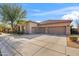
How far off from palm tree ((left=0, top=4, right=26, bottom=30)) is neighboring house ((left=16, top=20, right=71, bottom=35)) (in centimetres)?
17

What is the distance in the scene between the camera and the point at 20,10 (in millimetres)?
2688

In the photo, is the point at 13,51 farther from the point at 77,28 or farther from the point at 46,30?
the point at 77,28

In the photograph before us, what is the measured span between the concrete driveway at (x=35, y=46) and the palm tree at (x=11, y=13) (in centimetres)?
32

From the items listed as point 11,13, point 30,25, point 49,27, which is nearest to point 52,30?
Result: point 49,27

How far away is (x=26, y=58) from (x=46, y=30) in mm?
607

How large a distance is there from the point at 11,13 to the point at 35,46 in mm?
726

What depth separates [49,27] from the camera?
271 centimetres

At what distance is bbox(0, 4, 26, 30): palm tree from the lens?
8.80ft

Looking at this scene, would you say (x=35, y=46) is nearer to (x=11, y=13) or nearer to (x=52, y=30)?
(x=52, y=30)

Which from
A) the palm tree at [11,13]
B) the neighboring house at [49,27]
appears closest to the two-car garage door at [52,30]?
the neighboring house at [49,27]

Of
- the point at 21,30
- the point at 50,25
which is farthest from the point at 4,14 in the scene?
the point at 50,25

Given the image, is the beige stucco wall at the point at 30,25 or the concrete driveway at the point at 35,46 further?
the beige stucco wall at the point at 30,25

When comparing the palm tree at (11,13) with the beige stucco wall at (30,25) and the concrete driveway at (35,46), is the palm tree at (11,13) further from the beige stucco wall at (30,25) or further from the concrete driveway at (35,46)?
the concrete driveway at (35,46)

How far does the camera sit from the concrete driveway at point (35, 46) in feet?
8.52
